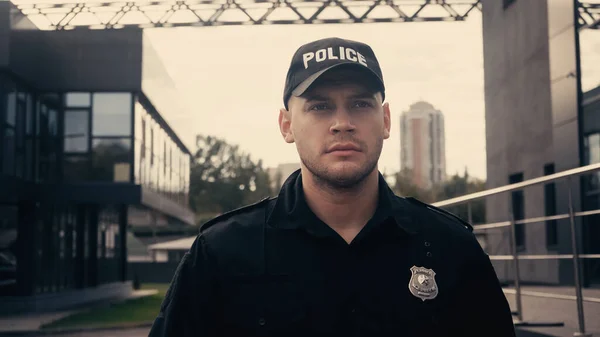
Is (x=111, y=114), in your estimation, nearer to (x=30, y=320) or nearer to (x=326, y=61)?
(x=30, y=320)

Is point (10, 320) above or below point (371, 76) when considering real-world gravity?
below

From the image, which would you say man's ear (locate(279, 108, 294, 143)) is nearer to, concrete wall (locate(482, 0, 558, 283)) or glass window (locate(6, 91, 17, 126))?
concrete wall (locate(482, 0, 558, 283))

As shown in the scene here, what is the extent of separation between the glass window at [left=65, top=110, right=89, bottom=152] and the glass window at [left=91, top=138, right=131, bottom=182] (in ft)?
1.18

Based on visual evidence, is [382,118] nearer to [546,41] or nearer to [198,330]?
[198,330]

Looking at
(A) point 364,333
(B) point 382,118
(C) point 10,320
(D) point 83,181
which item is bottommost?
(C) point 10,320

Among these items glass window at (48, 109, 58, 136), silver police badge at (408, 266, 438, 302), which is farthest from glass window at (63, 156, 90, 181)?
silver police badge at (408, 266, 438, 302)

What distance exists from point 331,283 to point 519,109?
65.3ft

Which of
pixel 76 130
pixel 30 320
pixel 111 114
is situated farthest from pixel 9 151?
pixel 30 320

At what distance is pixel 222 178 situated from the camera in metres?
97.7

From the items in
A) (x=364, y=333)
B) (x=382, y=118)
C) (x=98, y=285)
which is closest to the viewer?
(x=364, y=333)

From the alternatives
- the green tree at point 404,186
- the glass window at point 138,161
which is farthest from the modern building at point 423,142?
the glass window at point 138,161

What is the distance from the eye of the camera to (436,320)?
2775 millimetres

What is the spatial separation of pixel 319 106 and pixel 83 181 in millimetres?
21925

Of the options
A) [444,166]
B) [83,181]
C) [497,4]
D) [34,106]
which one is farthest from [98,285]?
[444,166]
